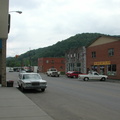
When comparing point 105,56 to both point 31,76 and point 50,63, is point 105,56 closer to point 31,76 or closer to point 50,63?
point 31,76

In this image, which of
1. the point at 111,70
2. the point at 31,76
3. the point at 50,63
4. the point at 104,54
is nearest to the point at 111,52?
the point at 104,54

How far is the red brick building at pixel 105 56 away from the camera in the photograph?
38.3 metres

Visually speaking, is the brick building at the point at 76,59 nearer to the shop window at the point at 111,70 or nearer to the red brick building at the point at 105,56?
the red brick building at the point at 105,56

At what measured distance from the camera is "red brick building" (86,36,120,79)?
38253mm

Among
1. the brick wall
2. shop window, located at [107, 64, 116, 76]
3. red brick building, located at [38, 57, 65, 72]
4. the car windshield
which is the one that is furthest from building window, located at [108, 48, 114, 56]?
red brick building, located at [38, 57, 65, 72]

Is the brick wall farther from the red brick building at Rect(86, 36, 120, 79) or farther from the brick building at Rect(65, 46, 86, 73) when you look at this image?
the brick building at Rect(65, 46, 86, 73)

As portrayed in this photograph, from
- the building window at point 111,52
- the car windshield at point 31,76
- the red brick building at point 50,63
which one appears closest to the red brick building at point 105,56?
the building window at point 111,52

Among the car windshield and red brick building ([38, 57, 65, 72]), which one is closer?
the car windshield

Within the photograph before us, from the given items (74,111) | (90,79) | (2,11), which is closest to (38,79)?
(74,111)

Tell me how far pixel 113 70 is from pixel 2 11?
110 ft

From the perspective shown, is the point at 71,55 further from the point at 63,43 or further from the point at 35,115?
the point at 35,115

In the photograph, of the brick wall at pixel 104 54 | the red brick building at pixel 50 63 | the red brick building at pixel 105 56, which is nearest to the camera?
the brick wall at pixel 104 54

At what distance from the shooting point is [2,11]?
8.27 m

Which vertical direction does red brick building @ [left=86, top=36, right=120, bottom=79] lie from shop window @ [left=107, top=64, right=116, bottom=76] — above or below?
above
